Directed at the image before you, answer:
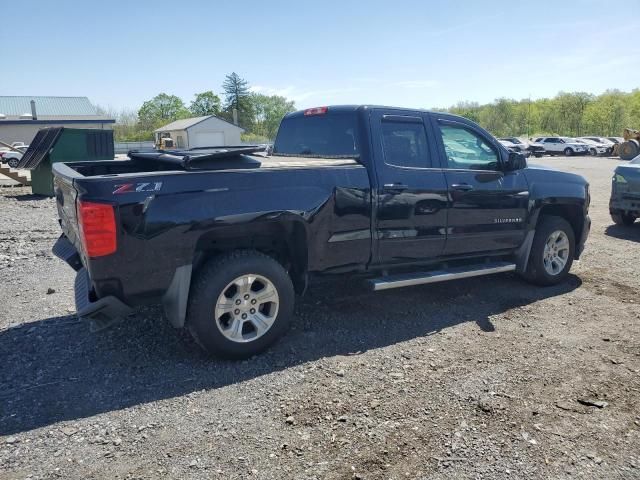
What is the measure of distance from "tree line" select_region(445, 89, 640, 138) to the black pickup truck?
66176 millimetres

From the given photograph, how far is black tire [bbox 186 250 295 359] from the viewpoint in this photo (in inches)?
144

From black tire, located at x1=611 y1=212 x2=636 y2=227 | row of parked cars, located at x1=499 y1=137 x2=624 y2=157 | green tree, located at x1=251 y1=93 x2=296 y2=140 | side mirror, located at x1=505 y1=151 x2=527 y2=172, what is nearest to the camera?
side mirror, located at x1=505 y1=151 x2=527 y2=172

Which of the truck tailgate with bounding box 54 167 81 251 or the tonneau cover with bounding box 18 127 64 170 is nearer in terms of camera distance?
the truck tailgate with bounding box 54 167 81 251

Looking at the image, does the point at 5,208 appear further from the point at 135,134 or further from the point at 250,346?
the point at 135,134

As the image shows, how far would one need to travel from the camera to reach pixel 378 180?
173 inches

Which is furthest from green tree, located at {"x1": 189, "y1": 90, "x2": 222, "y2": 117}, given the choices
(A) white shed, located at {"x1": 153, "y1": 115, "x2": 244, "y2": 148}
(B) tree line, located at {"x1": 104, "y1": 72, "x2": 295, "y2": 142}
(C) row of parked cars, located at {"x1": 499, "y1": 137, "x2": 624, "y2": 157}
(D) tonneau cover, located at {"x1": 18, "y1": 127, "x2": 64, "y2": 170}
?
(D) tonneau cover, located at {"x1": 18, "y1": 127, "x2": 64, "y2": 170}

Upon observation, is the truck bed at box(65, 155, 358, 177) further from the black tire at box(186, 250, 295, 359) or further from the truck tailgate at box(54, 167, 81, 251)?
the black tire at box(186, 250, 295, 359)

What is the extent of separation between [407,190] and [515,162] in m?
1.52

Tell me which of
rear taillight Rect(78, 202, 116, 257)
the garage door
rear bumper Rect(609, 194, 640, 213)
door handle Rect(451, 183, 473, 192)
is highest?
the garage door

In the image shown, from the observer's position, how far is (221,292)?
3703 millimetres

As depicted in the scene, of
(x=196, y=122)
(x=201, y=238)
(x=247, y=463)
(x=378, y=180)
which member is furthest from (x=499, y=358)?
(x=196, y=122)

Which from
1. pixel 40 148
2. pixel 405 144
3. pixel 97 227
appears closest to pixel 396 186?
pixel 405 144

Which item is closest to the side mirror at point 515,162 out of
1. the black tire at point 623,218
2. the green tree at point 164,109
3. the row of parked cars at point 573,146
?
the black tire at point 623,218

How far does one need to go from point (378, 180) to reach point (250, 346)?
1.81 metres
